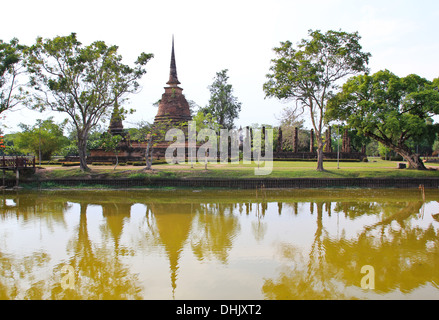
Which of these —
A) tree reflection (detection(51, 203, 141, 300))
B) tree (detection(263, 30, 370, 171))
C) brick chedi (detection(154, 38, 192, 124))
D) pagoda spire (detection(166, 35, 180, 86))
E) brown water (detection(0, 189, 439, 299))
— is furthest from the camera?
pagoda spire (detection(166, 35, 180, 86))

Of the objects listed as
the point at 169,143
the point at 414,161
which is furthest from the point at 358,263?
the point at 169,143

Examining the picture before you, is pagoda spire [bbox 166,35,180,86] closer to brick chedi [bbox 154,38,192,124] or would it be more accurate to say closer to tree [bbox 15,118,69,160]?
brick chedi [bbox 154,38,192,124]

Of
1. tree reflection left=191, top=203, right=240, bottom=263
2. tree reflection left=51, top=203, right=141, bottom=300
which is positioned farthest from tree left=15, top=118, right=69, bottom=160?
tree reflection left=51, top=203, right=141, bottom=300

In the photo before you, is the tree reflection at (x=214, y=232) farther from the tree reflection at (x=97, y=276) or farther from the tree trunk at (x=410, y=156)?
the tree trunk at (x=410, y=156)

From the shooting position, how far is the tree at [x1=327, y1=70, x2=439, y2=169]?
21.7 m

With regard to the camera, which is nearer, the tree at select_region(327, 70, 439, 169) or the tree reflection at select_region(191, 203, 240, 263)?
the tree reflection at select_region(191, 203, 240, 263)

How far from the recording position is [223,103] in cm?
4503

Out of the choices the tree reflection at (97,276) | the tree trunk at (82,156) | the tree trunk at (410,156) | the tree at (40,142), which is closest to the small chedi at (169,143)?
the tree at (40,142)

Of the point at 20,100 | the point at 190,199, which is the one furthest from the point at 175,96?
the point at 190,199

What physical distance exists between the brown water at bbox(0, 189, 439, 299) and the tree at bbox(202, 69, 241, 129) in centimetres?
3117

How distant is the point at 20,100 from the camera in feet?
75.0

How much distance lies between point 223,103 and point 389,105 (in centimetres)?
2500

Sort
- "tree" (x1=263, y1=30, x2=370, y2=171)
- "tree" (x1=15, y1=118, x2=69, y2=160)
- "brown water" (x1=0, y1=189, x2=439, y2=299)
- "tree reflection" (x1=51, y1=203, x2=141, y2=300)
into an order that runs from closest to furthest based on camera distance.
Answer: "tree reflection" (x1=51, y1=203, x2=141, y2=300)
"brown water" (x1=0, y1=189, x2=439, y2=299)
"tree" (x1=263, y1=30, x2=370, y2=171)
"tree" (x1=15, y1=118, x2=69, y2=160)

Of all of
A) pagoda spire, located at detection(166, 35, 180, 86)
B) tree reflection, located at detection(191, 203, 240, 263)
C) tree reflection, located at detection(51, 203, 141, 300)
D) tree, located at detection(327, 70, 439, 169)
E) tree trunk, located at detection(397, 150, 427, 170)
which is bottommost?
tree reflection, located at detection(51, 203, 141, 300)
